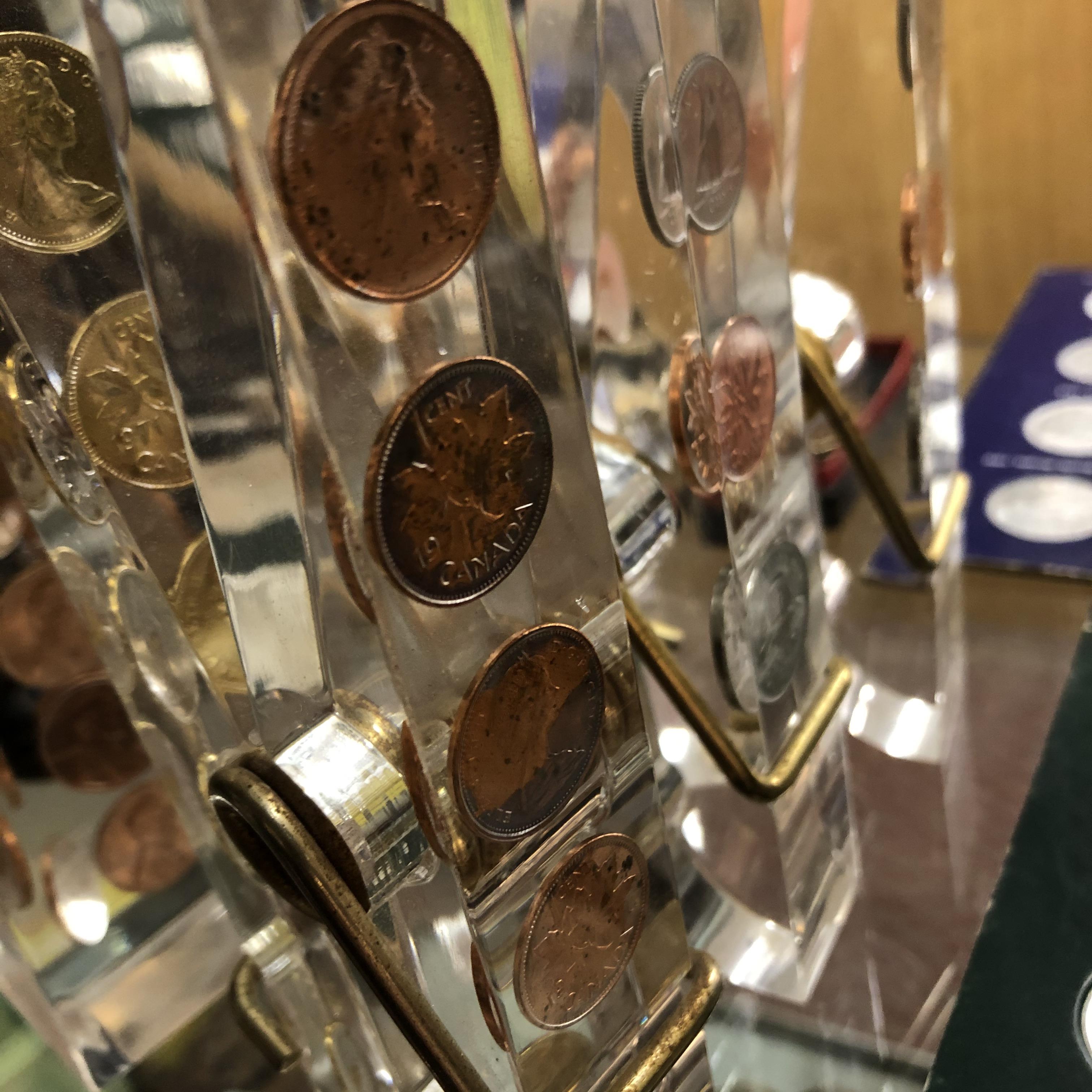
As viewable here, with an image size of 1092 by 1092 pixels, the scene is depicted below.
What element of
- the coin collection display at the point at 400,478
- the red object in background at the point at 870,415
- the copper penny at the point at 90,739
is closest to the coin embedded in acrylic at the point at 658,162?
the coin collection display at the point at 400,478

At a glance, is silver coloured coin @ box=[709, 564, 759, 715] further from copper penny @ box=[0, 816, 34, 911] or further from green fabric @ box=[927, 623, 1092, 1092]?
copper penny @ box=[0, 816, 34, 911]

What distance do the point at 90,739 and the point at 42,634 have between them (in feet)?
0.24

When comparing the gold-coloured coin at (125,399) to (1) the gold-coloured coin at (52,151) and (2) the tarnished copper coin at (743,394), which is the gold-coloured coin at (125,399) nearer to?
(1) the gold-coloured coin at (52,151)

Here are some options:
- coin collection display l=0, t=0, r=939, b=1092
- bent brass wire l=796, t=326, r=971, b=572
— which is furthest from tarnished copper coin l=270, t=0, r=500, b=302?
bent brass wire l=796, t=326, r=971, b=572

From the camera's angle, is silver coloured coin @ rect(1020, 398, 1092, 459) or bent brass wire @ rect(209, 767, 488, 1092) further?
silver coloured coin @ rect(1020, 398, 1092, 459)

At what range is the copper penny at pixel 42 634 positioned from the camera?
0.54 m

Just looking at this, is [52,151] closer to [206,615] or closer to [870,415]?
[206,615]

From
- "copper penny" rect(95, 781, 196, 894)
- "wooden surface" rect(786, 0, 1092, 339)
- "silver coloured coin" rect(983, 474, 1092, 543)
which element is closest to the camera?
"copper penny" rect(95, 781, 196, 894)

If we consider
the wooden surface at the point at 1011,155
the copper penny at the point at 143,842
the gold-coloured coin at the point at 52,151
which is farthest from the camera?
the wooden surface at the point at 1011,155

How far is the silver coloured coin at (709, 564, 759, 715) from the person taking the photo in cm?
54

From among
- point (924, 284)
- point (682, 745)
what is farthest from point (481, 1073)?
point (924, 284)

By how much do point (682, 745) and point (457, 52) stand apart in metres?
0.52

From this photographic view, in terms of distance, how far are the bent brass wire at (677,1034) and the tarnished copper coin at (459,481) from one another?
0.71 ft

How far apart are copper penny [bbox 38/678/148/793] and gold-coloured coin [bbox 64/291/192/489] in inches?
8.8
